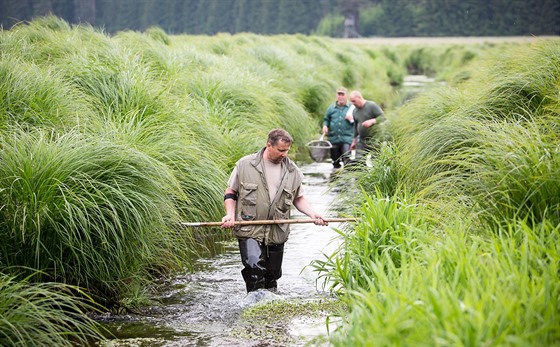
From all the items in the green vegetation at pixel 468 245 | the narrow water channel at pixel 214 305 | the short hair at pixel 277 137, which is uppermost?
the short hair at pixel 277 137

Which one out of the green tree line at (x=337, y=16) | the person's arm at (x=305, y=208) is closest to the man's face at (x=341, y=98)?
the person's arm at (x=305, y=208)

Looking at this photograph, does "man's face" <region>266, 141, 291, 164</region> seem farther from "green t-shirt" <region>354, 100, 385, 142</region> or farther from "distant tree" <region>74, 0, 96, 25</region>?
"distant tree" <region>74, 0, 96, 25</region>

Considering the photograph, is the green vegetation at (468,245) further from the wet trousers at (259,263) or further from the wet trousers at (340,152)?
the wet trousers at (340,152)

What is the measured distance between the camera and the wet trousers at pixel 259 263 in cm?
698

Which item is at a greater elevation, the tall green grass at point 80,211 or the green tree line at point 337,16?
the green tree line at point 337,16

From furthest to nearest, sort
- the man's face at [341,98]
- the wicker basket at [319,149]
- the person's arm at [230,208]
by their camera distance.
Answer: the wicker basket at [319,149]
the man's face at [341,98]
the person's arm at [230,208]

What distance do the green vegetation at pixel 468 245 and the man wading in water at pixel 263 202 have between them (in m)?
0.81

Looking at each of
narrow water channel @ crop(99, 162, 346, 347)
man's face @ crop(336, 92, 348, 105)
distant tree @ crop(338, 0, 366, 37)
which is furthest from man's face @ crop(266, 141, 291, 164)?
distant tree @ crop(338, 0, 366, 37)

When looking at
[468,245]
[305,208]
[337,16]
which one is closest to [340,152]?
[305,208]

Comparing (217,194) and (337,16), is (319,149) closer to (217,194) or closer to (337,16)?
(217,194)

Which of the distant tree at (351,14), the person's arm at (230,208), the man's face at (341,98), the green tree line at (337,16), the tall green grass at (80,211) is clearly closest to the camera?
the tall green grass at (80,211)

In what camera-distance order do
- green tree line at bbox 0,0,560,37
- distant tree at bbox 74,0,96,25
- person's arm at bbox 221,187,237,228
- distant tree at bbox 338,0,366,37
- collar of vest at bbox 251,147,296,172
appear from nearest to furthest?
person's arm at bbox 221,187,237,228
collar of vest at bbox 251,147,296,172
distant tree at bbox 74,0,96,25
green tree line at bbox 0,0,560,37
distant tree at bbox 338,0,366,37

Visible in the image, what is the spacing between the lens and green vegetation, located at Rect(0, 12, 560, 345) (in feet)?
14.0

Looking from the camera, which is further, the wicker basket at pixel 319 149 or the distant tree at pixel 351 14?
the distant tree at pixel 351 14
